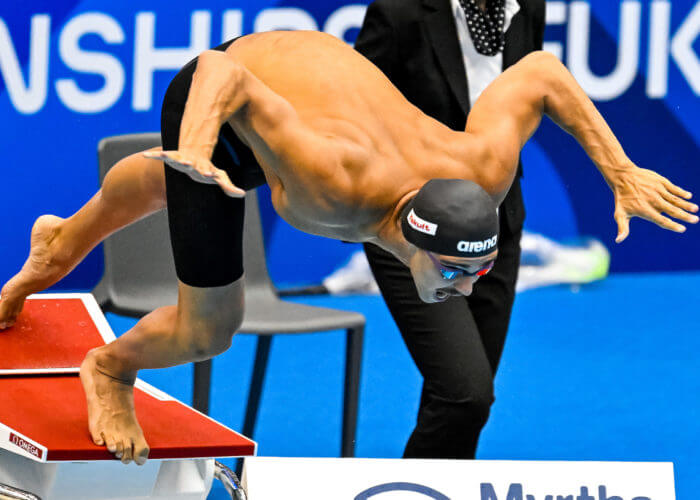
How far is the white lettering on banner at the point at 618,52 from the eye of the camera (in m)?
6.79

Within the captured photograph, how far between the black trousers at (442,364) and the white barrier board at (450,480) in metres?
0.45

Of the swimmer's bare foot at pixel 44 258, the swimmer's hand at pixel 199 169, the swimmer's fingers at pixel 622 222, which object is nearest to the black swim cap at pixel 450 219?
the swimmer's fingers at pixel 622 222

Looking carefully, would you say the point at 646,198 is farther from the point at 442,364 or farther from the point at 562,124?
the point at 442,364

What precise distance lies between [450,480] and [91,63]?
12.5 ft

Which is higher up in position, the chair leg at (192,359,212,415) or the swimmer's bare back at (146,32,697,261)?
the swimmer's bare back at (146,32,697,261)

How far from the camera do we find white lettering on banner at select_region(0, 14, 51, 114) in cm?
626

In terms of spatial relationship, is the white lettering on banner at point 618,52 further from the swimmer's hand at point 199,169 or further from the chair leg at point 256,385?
the swimmer's hand at point 199,169

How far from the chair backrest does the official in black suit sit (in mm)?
1192

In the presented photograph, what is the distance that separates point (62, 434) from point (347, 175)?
3.98ft

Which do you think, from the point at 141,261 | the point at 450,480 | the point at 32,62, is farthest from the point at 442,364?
the point at 32,62

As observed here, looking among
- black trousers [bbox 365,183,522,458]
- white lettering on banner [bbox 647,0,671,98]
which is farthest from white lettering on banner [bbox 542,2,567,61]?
black trousers [bbox 365,183,522,458]

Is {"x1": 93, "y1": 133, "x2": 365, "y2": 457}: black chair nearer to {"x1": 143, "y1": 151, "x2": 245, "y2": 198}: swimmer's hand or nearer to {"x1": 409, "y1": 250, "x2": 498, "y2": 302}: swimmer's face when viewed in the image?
{"x1": 409, "y1": 250, "x2": 498, "y2": 302}: swimmer's face

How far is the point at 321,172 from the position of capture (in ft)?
8.64

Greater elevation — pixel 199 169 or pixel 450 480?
pixel 199 169
